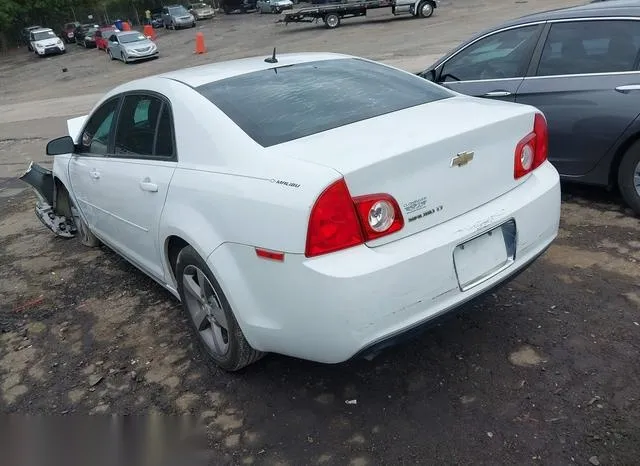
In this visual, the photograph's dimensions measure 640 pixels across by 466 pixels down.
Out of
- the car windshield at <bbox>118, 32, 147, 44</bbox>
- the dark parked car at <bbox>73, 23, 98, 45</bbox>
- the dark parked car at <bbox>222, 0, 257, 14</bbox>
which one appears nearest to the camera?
the car windshield at <bbox>118, 32, 147, 44</bbox>

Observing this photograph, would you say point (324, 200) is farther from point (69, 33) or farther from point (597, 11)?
point (69, 33)

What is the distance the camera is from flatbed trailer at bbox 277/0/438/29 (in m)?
29.1

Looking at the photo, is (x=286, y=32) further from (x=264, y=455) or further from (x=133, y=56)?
(x=264, y=455)

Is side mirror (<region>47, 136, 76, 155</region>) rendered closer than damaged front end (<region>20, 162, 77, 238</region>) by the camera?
Yes

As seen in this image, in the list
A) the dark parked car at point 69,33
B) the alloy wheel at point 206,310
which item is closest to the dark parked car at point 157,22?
the dark parked car at point 69,33

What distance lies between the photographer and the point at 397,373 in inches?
122

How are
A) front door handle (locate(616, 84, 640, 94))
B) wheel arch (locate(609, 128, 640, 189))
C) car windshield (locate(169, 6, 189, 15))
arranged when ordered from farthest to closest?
1. car windshield (locate(169, 6, 189, 15))
2. wheel arch (locate(609, 128, 640, 189))
3. front door handle (locate(616, 84, 640, 94))

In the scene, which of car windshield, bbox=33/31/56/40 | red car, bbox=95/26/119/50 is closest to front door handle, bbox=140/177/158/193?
red car, bbox=95/26/119/50

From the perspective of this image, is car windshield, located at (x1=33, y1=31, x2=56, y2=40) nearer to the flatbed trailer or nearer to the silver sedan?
the silver sedan

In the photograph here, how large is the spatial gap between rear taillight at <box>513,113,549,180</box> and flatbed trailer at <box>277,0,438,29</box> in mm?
27891

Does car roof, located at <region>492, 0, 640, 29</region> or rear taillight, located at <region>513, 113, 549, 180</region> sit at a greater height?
car roof, located at <region>492, 0, 640, 29</region>

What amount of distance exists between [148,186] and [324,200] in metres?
1.45

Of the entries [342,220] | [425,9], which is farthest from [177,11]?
[342,220]

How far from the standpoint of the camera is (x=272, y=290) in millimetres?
2574
